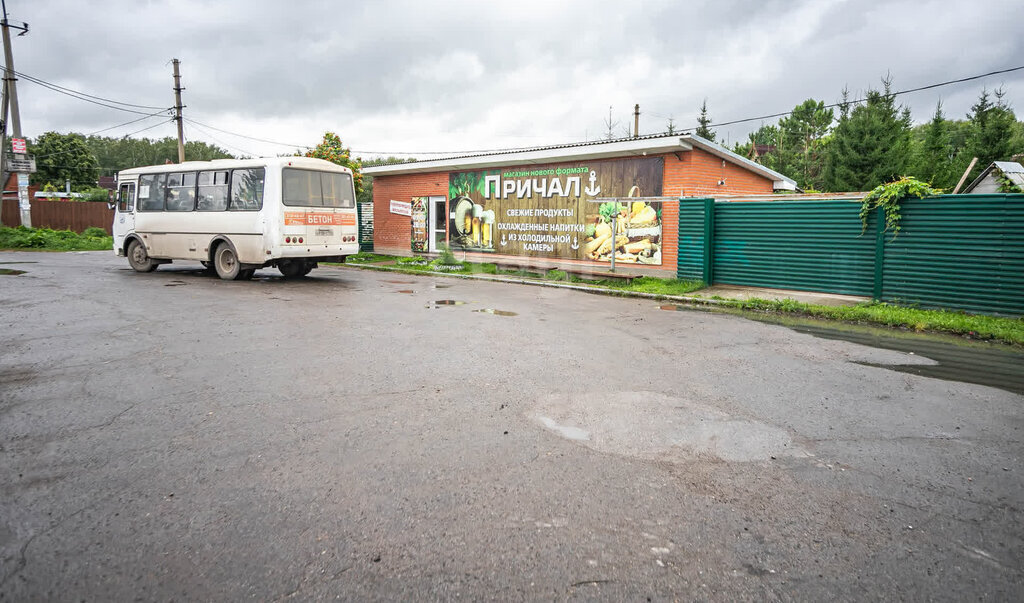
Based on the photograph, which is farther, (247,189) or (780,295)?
(247,189)

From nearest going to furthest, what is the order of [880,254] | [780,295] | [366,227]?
[880,254], [780,295], [366,227]

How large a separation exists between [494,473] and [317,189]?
13409mm

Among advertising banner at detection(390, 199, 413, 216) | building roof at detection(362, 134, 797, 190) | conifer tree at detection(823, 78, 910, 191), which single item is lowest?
advertising banner at detection(390, 199, 413, 216)

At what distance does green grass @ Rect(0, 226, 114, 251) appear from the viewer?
2669 cm

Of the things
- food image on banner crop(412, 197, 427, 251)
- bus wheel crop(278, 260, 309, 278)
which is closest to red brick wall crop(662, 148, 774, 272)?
bus wheel crop(278, 260, 309, 278)

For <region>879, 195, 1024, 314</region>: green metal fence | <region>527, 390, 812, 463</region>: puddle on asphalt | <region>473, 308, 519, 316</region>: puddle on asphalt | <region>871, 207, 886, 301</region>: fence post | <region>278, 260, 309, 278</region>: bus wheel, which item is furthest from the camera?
<region>278, 260, 309, 278</region>: bus wheel

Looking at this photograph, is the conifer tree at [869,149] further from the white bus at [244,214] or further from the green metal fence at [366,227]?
the white bus at [244,214]

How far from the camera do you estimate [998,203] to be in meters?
10.6

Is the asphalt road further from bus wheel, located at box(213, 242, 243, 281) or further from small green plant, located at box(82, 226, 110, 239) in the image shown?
small green plant, located at box(82, 226, 110, 239)

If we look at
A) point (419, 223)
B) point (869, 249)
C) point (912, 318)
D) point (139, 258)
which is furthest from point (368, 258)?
point (912, 318)

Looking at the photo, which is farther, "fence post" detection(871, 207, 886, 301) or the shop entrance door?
the shop entrance door

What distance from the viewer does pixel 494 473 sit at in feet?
12.3

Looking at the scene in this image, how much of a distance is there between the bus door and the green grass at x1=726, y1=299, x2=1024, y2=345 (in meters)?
16.7

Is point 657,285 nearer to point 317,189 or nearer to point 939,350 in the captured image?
point 939,350
